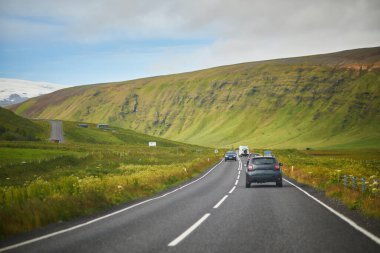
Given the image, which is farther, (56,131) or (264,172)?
(56,131)

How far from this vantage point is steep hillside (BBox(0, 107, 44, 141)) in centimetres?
11390

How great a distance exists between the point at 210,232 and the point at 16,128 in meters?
128

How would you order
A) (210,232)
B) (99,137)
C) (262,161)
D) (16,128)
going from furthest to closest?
(99,137) → (16,128) → (262,161) → (210,232)

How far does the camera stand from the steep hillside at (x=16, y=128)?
114 meters

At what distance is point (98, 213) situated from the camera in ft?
53.3

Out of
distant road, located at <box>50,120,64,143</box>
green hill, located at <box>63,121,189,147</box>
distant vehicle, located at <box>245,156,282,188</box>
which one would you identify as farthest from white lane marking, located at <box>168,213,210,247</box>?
green hill, located at <box>63,121,189,147</box>

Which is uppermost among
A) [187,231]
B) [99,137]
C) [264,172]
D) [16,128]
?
[16,128]

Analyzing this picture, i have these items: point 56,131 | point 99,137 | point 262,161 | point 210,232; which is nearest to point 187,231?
point 210,232

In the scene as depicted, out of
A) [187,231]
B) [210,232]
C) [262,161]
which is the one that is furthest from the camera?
[262,161]

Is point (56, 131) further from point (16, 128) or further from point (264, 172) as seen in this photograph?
point (264, 172)

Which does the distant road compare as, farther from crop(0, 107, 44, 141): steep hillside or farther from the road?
the road

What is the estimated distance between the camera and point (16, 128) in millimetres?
130375

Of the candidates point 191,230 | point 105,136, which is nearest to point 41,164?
point 191,230

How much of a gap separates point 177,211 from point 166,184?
15.3m
